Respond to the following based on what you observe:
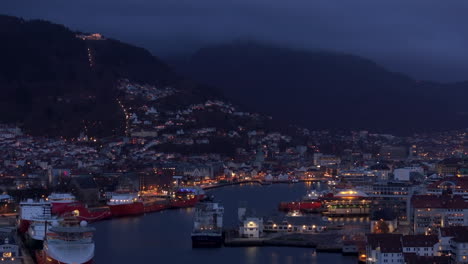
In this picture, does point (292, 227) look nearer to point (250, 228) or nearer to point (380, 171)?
point (250, 228)

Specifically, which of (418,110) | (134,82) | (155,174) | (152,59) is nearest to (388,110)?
(418,110)

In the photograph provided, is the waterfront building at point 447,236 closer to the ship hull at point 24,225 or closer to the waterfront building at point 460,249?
the waterfront building at point 460,249

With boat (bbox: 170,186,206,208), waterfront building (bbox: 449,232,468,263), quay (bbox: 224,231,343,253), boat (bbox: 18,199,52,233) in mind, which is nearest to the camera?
waterfront building (bbox: 449,232,468,263)

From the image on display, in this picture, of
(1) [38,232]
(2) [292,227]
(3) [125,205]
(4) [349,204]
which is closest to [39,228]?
(1) [38,232]

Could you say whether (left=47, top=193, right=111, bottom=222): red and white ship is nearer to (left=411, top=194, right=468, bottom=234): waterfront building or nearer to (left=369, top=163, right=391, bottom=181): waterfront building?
(left=411, top=194, right=468, bottom=234): waterfront building

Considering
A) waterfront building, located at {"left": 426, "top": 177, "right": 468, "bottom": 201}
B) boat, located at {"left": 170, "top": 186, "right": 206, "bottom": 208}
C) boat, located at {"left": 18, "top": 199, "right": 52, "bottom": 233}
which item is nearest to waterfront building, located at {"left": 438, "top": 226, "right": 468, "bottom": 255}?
waterfront building, located at {"left": 426, "top": 177, "right": 468, "bottom": 201}

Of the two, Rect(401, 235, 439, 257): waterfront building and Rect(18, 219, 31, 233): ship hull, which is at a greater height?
Rect(401, 235, 439, 257): waterfront building
